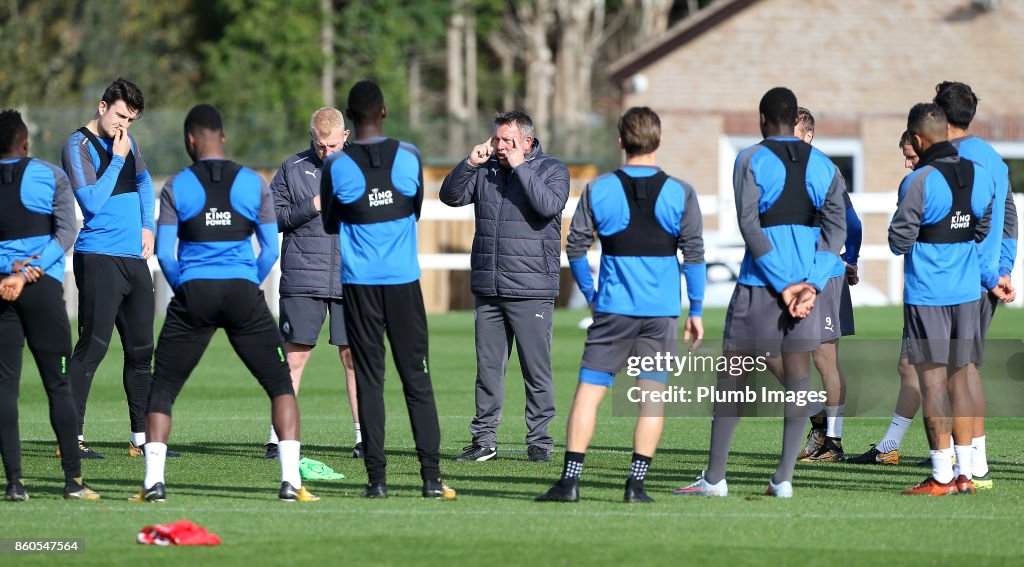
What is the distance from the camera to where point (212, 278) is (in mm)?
8188

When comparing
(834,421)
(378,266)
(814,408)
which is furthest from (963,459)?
(378,266)

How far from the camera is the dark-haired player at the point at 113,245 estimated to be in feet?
32.2

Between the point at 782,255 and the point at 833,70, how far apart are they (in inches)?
961

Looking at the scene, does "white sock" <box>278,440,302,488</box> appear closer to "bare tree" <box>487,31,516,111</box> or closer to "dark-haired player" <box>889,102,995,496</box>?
"dark-haired player" <box>889,102,995,496</box>

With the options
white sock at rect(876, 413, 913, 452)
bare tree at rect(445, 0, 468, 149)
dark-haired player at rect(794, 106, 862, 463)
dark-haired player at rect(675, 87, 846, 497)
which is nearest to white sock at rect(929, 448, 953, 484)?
dark-haired player at rect(675, 87, 846, 497)

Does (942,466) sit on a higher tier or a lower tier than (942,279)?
lower

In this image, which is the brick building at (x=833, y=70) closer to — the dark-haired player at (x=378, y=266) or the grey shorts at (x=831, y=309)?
the grey shorts at (x=831, y=309)

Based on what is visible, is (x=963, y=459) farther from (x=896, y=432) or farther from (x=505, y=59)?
(x=505, y=59)

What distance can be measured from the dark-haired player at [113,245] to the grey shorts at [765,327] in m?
3.76

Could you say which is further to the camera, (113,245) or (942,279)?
(113,245)

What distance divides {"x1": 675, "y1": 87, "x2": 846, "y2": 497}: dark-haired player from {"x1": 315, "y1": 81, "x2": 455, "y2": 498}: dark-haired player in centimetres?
157

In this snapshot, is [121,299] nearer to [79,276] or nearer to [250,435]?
[79,276]

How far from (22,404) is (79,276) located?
14.2ft

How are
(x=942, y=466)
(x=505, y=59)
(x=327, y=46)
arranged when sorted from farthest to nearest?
(x=505, y=59)
(x=327, y=46)
(x=942, y=466)
